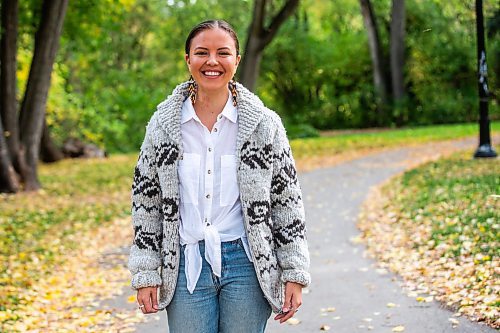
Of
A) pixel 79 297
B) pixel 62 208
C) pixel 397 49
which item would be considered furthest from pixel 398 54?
pixel 79 297

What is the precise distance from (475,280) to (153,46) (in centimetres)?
3475

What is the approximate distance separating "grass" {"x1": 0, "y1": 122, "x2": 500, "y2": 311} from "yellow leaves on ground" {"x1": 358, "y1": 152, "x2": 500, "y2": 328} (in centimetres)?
39

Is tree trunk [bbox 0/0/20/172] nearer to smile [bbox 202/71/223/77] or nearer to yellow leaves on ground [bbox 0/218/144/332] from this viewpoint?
yellow leaves on ground [bbox 0/218/144/332]

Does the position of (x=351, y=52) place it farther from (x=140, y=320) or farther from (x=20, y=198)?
(x=140, y=320)

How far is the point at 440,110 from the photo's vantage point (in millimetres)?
32625

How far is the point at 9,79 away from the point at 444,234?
10.9 m

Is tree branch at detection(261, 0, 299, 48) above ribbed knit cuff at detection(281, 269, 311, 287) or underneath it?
above

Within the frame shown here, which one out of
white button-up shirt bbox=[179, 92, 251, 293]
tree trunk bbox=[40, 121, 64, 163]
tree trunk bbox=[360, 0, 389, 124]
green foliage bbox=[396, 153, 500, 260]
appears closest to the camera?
white button-up shirt bbox=[179, 92, 251, 293]

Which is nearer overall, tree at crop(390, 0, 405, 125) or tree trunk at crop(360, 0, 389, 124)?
tree at crop(390, 0, 405, 125)

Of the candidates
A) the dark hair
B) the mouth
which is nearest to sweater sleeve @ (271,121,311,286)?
the mouth

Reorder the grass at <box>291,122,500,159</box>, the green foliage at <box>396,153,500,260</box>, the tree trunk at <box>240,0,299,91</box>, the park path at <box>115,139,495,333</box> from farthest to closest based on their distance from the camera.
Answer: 1. the grass at <box>291,122,500,159</box>
2. the tree trunk at <box>240,0,299,91</box>
3. the green foliage at <box>396,153,500,260</box>
4. the park path at <box>115,139,495,333</box>

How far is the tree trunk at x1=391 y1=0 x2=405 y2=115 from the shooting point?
31.6 m

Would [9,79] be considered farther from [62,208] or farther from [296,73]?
[296,73]

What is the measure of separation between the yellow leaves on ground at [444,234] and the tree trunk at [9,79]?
7.56 m
